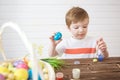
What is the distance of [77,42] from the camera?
2033mm

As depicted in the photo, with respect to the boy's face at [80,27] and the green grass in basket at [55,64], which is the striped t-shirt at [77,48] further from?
the green grass in basket at [55,64]

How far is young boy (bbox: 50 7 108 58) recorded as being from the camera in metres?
1.92

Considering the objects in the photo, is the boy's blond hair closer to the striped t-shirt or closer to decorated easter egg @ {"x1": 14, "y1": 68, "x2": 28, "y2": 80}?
the striped t-shirt

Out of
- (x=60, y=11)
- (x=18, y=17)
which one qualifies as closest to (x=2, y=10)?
(x=18, y=17)

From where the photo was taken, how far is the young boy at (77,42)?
1915mm

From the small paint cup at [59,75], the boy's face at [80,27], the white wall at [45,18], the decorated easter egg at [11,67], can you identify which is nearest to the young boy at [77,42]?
the boy's face at [80,27]

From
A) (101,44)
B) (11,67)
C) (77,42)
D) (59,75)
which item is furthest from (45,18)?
(11,67)

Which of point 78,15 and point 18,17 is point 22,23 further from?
point 78,15

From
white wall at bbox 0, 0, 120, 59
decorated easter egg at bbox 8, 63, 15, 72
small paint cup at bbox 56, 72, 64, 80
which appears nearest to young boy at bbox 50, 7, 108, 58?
small paint cup at bbox 56, 72, 64, 80

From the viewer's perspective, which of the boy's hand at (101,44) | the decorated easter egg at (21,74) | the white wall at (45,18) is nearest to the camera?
the decorated easter egg at (21,74)

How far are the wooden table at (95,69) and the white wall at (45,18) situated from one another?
1.32 meters

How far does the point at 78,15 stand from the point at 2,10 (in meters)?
1.21

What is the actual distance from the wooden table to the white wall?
1.32 m

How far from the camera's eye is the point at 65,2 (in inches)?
115
